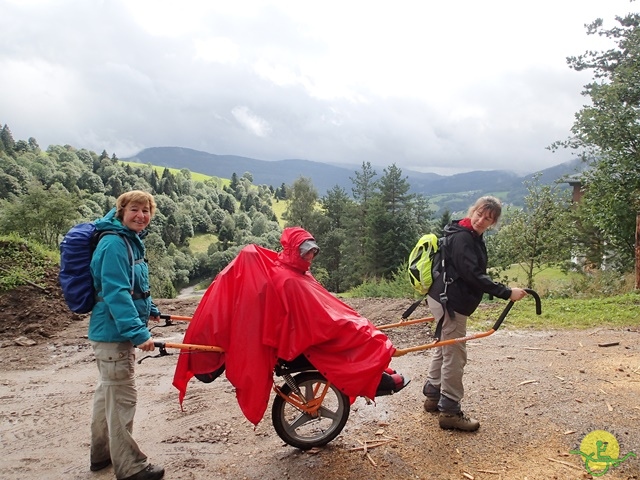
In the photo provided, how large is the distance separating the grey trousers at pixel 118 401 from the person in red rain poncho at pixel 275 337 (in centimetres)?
45

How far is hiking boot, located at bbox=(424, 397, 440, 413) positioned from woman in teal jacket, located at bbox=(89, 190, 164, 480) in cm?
263

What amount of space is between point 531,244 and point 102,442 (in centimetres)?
1874

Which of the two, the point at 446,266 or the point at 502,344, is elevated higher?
the point at 446,266

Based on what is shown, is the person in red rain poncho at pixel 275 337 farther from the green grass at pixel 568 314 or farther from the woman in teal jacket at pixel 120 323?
the green grass at pixel 568 314

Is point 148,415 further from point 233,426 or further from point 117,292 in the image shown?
point 117,292

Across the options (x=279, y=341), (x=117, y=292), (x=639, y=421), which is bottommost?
(x=639, y=421)

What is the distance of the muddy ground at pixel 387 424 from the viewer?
149 inches

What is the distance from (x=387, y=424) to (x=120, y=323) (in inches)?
107

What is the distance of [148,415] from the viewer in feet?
16.6

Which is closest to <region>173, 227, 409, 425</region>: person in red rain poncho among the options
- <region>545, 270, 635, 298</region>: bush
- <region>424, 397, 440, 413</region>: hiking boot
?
<region>424, 397, 440, 413</region>: hiking boot

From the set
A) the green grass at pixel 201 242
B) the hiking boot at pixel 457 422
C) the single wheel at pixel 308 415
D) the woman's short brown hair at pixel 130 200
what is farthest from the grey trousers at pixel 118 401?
the green grass at pixel 201 242

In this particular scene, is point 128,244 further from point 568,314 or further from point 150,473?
point 568,314

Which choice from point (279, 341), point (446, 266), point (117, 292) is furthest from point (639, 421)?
point (117, 292)

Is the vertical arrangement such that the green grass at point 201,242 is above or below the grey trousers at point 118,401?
below
